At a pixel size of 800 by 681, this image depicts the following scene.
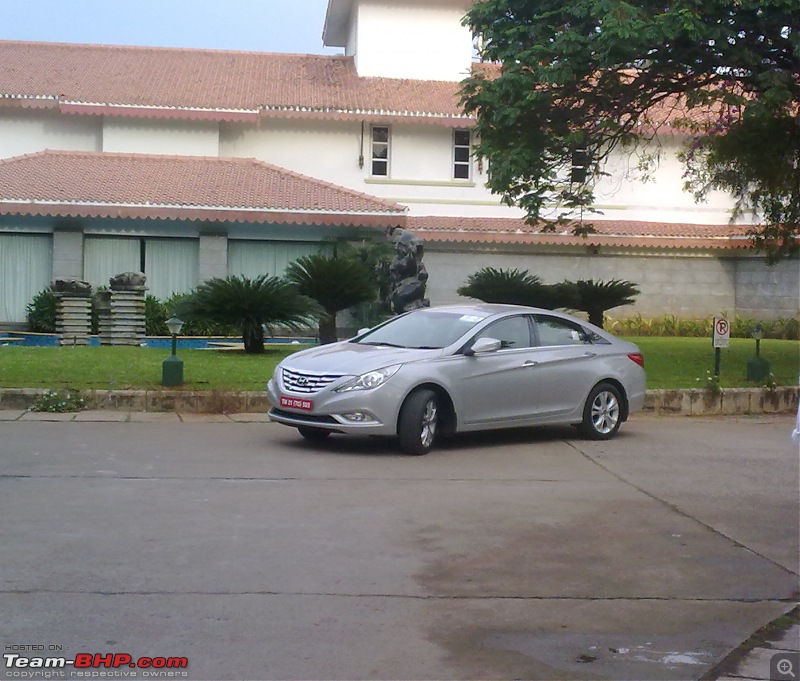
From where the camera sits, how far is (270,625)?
18.7ft

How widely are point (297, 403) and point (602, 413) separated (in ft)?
12.4

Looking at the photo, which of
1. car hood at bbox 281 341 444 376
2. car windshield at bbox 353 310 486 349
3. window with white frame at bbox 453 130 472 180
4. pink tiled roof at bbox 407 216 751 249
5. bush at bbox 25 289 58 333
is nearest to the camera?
car hood at bbox 281 341 444 376

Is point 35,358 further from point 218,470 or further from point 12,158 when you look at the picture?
point 12,158

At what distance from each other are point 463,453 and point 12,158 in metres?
22.2

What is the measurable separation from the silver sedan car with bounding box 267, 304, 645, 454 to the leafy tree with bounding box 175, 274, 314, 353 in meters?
5.43

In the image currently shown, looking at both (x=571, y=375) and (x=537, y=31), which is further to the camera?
(x=537, y=31)

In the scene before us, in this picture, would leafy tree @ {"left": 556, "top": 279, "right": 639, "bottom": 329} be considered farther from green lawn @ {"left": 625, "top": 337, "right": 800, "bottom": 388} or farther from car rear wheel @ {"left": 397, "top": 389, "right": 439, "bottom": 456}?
car rear wheel @ {"left": 397, "top": 389, "right": 439, "bottom": 456}

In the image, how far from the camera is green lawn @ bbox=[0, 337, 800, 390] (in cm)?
1543

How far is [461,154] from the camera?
114 ft

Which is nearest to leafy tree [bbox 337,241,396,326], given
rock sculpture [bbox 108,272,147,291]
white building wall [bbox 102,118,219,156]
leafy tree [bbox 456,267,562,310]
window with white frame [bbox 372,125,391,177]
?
leafy tree [bbox 456,267,562,310]

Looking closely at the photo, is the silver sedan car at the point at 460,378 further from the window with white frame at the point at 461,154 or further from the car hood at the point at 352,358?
the window with white frame at the point at 461,154

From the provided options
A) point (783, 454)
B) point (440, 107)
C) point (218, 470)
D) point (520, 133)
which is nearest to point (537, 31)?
point (520, 133)

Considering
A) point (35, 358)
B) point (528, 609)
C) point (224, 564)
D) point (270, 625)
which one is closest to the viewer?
point (270, 625)

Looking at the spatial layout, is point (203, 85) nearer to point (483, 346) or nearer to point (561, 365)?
point (561, 365)
